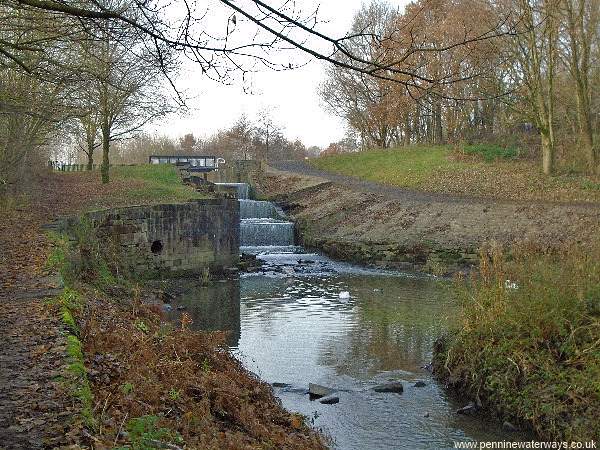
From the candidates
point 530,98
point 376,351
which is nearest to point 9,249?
point 376,351

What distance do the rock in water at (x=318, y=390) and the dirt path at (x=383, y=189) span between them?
1630 cm

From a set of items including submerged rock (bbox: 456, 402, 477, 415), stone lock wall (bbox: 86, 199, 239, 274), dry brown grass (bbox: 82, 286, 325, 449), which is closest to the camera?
dry brown grass (bbox: 82, 286, 325, 449)

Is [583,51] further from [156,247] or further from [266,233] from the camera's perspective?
[156,247]

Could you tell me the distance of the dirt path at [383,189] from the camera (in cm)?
2441

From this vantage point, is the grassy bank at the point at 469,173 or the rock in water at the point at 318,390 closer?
the rock in water at the point at 318,390

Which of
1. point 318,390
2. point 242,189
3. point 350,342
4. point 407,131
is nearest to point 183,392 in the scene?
point 318,390

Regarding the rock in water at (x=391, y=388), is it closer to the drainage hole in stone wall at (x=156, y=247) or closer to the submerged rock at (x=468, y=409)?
the submerged rock at (x=468, y=409)

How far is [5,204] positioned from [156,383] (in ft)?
50.2

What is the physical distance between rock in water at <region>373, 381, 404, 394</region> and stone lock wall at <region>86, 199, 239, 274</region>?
10846 mm

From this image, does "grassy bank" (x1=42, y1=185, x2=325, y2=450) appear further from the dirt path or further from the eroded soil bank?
the dirt path

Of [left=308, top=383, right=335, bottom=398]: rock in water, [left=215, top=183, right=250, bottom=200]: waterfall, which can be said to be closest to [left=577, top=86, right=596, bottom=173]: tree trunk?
[left=215, top=183, right=250, bottom=200]: waterfall

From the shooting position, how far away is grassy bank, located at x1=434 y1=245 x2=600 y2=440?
21.9 feet

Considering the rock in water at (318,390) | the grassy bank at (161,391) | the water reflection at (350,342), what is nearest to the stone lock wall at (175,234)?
the water reflection at (350,342)

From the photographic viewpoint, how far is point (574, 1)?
2298 cm
